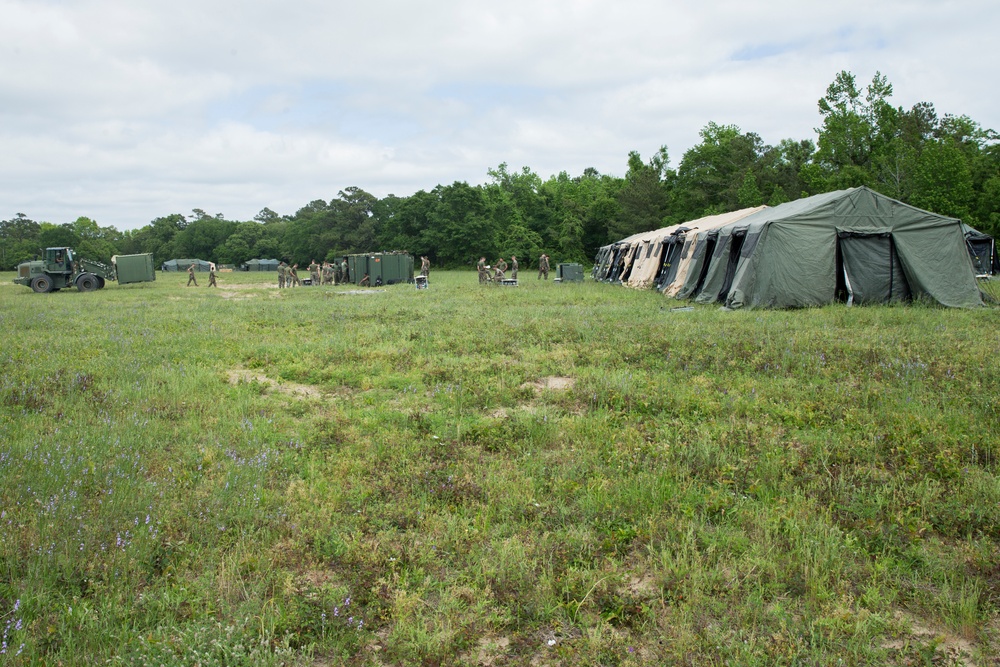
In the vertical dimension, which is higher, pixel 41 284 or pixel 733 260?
pixel 733 260

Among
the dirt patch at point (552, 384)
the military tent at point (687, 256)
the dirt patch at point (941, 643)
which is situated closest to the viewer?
the dirt patch at point (941, 643)

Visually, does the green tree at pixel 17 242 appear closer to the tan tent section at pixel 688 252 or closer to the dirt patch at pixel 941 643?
the tan tent section at pixel 688 252

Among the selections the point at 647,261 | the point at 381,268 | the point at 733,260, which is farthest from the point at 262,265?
the point at 733,260

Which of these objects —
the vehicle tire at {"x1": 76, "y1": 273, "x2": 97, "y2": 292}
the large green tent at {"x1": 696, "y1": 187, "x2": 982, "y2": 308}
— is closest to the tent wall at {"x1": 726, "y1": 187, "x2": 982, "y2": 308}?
the large green tent at {"x1": 696, "y1": 187, "x2": 982, "y2": 308}

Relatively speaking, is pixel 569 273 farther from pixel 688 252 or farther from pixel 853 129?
pixel 853 129

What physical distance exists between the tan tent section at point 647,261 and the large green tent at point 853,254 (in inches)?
389

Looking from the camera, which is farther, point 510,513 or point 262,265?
point 262,265

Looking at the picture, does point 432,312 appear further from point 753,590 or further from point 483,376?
point 753,590

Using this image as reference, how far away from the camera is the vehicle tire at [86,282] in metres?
30.7

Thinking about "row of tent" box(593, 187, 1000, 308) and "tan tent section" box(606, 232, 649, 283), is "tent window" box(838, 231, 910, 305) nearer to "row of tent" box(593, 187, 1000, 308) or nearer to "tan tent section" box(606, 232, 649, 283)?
"row of tent" box(593, 187, 1000, 308)

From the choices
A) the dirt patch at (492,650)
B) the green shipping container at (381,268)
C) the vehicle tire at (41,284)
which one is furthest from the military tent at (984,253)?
the vehicle tire at (41,284)

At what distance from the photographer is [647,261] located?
2636cm

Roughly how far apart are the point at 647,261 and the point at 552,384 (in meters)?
20.0

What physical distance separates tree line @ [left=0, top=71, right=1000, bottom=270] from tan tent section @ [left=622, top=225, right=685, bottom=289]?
18.1 metres
